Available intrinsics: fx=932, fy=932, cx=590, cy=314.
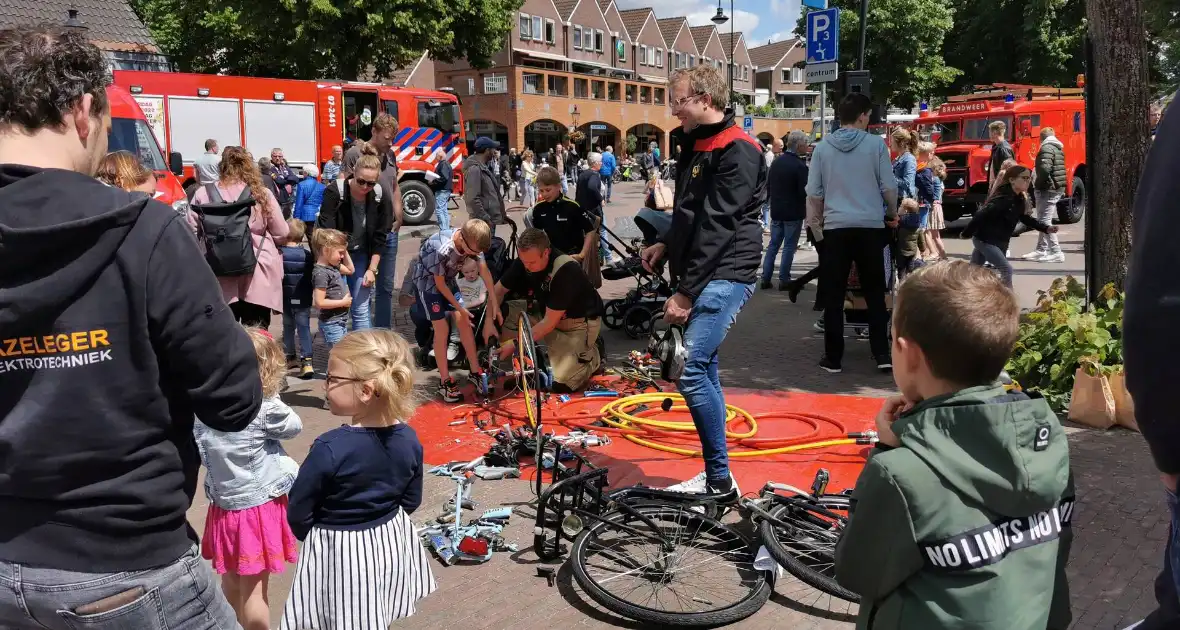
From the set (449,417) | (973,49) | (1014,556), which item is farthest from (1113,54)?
(973,49)

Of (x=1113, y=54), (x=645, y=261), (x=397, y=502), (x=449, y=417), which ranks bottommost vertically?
(x=449, y=417)

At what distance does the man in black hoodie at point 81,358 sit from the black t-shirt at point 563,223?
673 cm

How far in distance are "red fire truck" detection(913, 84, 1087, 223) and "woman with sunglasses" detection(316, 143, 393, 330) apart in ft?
46.7

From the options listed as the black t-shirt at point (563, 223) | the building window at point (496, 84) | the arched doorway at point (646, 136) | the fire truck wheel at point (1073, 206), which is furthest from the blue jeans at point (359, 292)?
the arched doorway at point (646, 136)

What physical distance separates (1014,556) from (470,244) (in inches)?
214

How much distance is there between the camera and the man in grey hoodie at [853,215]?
7164 millimetres

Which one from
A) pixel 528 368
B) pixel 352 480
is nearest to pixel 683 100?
pixel 352 480

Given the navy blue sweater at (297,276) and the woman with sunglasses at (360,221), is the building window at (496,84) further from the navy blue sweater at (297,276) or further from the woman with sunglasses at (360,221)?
the navy blue sweater at (297,276)

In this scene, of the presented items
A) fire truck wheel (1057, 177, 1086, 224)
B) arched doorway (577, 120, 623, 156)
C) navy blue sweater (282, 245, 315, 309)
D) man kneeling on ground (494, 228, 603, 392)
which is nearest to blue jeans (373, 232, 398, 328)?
navy blue sweater (282, 245, 315, 309)

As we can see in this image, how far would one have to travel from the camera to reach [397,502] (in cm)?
291

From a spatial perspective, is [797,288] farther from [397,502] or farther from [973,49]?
[973,49]

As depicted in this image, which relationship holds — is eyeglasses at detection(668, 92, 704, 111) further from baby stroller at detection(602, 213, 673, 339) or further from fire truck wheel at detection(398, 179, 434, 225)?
fire truck wheel at detection(398, 179, 434, 225)

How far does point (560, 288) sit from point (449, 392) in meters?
1.13

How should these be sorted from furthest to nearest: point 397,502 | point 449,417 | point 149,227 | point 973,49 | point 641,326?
1. point 973,49
2. point 641,326
3. point 449,417
4. point 397,502
5. point 149,227
